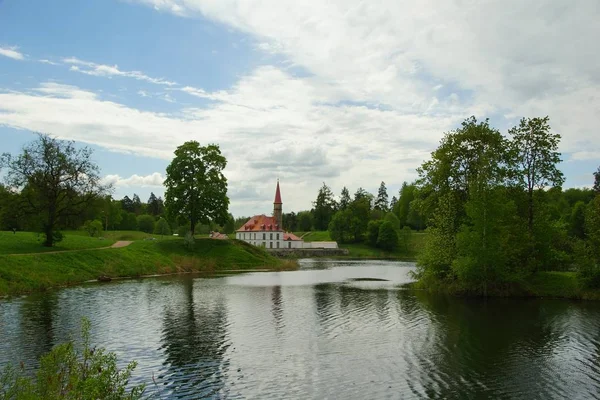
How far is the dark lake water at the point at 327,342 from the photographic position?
19.9 m

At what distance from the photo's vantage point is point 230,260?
275ft

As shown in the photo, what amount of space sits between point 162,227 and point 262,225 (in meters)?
30.1

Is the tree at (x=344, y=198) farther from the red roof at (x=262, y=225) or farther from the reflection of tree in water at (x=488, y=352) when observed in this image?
the reflection of tree in water at (x=488, y=352)

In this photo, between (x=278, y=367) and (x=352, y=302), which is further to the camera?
(x=352, y=302)

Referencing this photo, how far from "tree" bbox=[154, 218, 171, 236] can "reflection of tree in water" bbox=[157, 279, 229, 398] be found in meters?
114

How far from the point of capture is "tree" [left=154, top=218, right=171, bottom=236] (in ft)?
493

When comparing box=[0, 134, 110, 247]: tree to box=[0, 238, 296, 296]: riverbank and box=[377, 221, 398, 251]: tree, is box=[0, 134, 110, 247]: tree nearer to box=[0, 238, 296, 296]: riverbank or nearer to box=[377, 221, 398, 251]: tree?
box=[0, 238, 296, 296]: riverbank

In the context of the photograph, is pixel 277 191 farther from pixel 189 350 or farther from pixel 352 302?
pixel 189 350

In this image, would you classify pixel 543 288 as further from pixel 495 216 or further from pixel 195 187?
pixel 195 187

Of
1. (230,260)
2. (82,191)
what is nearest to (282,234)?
(230,260)

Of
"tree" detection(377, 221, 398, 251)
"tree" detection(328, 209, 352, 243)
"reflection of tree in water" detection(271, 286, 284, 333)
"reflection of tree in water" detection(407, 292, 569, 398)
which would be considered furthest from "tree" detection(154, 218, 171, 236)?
"reflection of tree in water" detection(407, 292, 569, 398)

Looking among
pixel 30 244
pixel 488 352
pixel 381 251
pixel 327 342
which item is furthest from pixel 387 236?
pixel 488 352

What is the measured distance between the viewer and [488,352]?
25.6 metres

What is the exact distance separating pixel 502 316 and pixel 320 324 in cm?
1408
